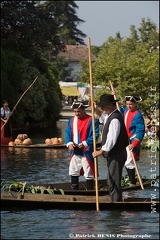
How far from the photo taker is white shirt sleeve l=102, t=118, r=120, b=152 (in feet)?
46.6

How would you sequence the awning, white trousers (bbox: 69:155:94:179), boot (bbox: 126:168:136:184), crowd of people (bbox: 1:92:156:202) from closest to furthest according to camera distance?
crowd of people (bbox: 1:92:156:202) < white trousers (bbox: 69:155:94:179) < boot (bbox: 126:168:136:184) < the awning

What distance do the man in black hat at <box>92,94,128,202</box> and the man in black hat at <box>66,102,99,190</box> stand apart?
1.94 m

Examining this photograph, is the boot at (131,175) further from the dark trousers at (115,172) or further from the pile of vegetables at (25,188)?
the dark trousers at (115,172)

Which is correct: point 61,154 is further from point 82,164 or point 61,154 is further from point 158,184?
point 82,164

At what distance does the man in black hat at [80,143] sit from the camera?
16578 millimetres

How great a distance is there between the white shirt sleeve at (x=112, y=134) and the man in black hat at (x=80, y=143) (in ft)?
6.91

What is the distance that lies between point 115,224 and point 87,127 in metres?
3.16

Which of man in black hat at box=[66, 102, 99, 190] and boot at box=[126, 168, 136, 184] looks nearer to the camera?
man in black hat at box=[66, 102, 99, 190]

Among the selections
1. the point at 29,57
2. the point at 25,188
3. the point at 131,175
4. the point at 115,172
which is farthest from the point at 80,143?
the point at 29,57

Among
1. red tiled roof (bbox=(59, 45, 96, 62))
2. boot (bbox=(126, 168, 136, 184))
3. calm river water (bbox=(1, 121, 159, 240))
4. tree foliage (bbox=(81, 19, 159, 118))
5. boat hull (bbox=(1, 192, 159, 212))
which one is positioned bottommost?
calm river water (bbox=(1, 121, 159, 240))

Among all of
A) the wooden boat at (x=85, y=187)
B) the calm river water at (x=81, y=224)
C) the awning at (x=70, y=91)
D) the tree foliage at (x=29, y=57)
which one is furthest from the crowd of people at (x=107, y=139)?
the awning at (x=70, y=91)

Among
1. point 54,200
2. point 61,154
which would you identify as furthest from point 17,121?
point 54,200

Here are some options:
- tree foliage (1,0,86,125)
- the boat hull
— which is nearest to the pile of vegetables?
the boat hull

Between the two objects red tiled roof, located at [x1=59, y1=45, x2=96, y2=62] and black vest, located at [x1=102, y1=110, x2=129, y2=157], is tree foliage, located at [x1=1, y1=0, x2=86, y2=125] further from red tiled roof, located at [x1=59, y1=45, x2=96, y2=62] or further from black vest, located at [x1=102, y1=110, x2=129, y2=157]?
red tiled roof, located at [x1=59, y1=45, x2=96, y2=62]
